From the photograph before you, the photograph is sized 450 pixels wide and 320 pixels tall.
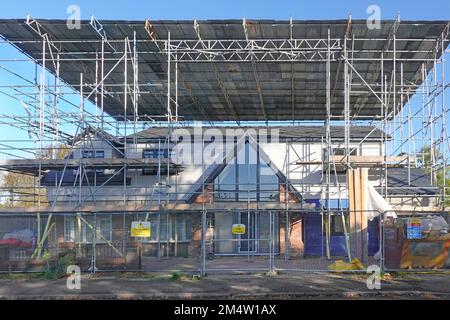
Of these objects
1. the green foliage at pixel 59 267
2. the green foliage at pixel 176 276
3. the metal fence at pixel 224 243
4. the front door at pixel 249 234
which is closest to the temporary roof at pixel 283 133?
the metal fence at pixel 224 243

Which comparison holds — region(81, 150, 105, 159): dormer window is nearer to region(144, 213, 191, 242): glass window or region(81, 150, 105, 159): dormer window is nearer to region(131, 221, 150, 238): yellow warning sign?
region(144, 213, 191, 242): glass window

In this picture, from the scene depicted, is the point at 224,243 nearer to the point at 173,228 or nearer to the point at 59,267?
the point at 173,228

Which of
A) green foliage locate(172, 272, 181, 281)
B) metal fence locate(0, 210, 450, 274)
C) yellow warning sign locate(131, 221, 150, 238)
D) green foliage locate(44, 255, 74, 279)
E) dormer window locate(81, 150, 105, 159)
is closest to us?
green foliage locate(172, 272, 181, 281)

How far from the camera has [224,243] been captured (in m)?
23.0

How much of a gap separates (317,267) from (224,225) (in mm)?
6455

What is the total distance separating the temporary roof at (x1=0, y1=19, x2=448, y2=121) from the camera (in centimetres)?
2020

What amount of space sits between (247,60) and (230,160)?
14.9ft

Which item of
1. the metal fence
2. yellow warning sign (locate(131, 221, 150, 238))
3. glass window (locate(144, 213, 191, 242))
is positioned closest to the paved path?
the metal fence

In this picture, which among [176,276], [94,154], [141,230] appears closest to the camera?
[176,276]

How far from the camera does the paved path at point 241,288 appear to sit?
1289cm

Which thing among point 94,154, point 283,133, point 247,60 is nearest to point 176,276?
point 247,60

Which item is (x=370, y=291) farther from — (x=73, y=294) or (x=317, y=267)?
(x=73, y=294)

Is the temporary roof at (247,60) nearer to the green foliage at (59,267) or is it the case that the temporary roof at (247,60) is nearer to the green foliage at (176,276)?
the green foliage at (59,267)

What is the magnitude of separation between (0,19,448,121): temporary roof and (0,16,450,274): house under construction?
3.7 inches
